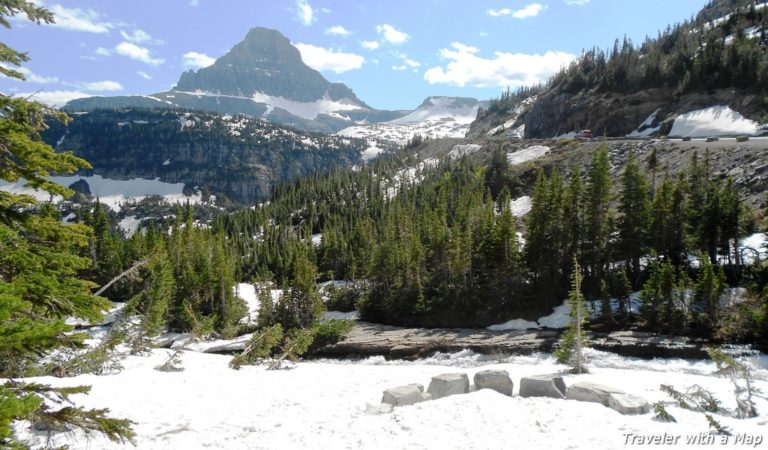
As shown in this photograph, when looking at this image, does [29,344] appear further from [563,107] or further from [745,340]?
[563,107]

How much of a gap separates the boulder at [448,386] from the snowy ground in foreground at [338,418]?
1.16 m

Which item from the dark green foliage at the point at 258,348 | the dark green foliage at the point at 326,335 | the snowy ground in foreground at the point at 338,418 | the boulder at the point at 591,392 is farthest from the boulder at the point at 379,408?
the dark green foliage at the point at 326,335

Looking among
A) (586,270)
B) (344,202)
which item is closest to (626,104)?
(344,202)

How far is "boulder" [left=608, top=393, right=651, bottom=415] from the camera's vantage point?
14352mm

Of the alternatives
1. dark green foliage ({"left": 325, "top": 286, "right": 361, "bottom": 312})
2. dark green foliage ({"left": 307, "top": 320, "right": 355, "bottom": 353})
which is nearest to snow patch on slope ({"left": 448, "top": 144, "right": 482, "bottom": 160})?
dark green foliage ({"left": 325, "top": 286, "right": 361, "bottom": 312})

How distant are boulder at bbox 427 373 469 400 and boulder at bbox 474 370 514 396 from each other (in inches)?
25.5

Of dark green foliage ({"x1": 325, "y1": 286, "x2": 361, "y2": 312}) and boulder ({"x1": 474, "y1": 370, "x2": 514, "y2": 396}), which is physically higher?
boulder ({"x1": 474, "y1": 370, "x2": 514, "y2": 396})

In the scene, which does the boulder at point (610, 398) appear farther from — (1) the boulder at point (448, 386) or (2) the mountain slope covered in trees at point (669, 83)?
(2) the mountain slope covered in trees at point (669, 83)

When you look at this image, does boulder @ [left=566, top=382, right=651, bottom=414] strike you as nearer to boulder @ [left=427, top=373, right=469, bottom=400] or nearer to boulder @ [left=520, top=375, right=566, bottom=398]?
boulder @ [left=520, top=375, right=566, bottom=398]

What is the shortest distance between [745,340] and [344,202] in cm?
10195

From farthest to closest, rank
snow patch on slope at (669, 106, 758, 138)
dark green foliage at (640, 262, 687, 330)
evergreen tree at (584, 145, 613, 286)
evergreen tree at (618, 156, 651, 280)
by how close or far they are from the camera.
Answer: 1. snow patch on slope at (669, 106, 758, 138)
2. evergreen tree at (584, 145, 613, 286)
3. evergreen tree at (618, 156, 651, 280)
4. dark green foliage at (640, 262, 687, 330)

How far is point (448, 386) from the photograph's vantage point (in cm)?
1791

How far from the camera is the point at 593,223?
1877 inches

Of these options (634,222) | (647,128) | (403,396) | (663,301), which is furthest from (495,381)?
(647,128)
